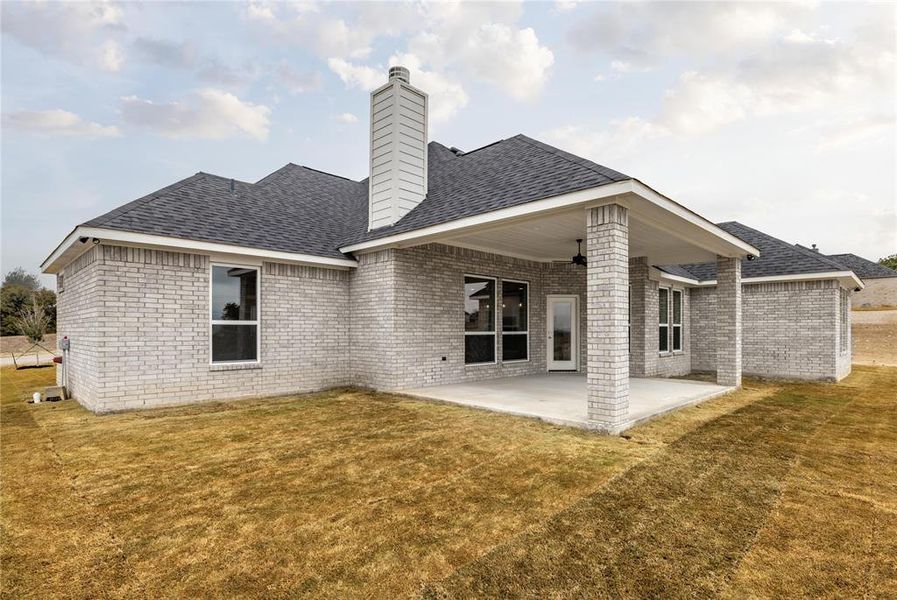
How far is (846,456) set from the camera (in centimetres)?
472

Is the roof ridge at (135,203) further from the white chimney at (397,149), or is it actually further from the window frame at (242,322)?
the white chimney at (397,149)

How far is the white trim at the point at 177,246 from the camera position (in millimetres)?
6555

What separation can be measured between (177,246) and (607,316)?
7.00 meters

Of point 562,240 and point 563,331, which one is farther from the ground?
point 562,240

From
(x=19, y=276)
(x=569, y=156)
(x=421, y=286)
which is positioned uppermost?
(x=19, y=276)

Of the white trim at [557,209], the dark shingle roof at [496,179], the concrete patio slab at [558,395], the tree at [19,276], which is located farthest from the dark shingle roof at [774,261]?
the tree at [19,276]

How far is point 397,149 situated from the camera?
371 inches

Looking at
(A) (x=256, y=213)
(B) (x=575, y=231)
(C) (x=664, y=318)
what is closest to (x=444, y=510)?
(B) (x=575, y=231)

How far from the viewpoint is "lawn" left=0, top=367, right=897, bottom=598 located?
2.36 m

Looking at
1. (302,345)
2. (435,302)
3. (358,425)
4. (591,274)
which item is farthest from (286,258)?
(591,274)

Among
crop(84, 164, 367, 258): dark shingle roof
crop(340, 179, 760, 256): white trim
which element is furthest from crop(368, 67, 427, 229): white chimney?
crop(84, 164, 367, 258): dark shingle roof

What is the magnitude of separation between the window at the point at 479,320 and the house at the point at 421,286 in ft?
0.15

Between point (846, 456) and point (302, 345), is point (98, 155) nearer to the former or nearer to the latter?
point (302, 345)

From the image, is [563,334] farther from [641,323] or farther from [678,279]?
[678,279]
